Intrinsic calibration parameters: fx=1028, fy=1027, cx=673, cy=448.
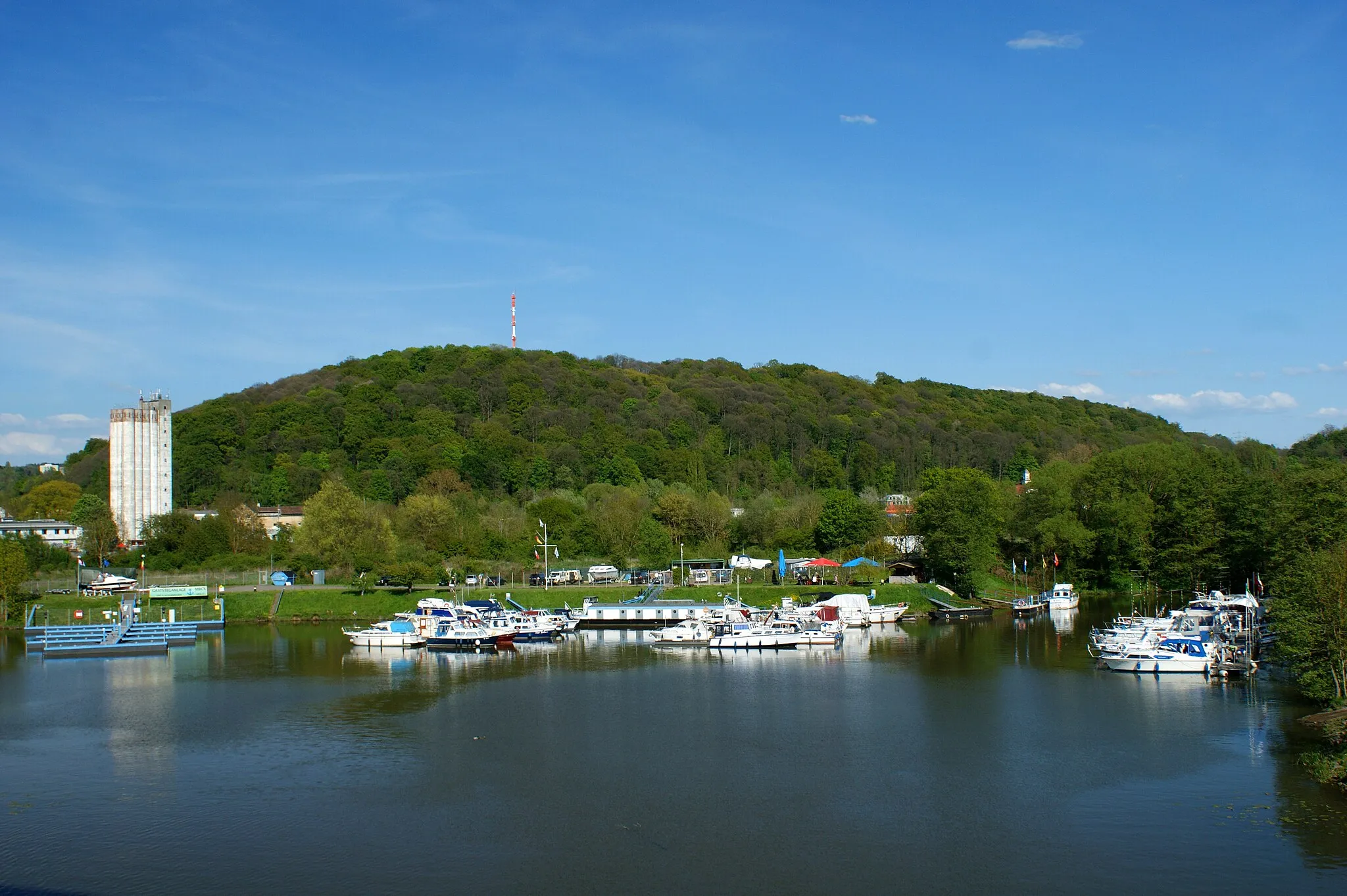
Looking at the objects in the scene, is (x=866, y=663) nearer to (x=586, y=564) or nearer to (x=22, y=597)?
(x=586, y=564)

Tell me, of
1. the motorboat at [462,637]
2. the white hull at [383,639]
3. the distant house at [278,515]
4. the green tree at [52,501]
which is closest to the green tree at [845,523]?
the motorboat at [462,637]

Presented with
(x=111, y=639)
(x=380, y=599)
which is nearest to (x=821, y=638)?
(x=380, y=599)

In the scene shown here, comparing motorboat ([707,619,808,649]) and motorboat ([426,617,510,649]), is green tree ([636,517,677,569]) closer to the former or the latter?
motorboat ([426,617,510,649])

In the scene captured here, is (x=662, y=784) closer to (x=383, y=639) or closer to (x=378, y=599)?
(x=383, y=639)

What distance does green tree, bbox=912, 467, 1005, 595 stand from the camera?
1811 inches

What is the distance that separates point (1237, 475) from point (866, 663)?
26096 millimetres

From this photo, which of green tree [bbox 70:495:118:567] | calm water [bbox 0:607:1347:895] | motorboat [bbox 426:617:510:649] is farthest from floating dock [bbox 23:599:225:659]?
green tree [bbox 70:495:118:567]

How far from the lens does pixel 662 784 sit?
1842cm

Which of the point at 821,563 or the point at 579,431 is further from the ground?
the point at 579,431

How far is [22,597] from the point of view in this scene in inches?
1678

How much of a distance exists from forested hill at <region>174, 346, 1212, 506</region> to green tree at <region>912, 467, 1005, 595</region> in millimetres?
→ 24646

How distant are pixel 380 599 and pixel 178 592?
8773 millimetres

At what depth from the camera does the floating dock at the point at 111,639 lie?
113 feet

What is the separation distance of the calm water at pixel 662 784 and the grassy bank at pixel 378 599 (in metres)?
13.1
